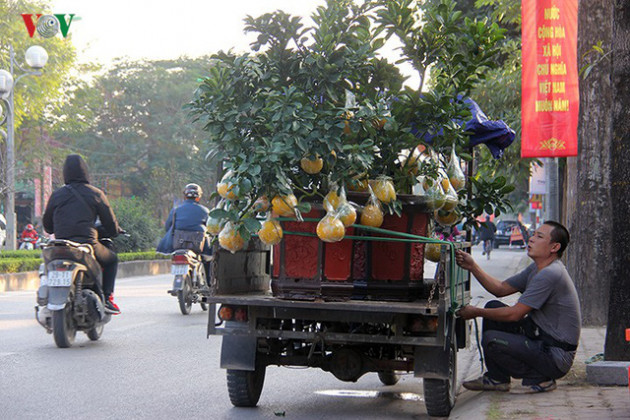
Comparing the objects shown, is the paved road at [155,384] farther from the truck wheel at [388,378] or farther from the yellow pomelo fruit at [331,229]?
the yellow pomelo fruit at [331,229]

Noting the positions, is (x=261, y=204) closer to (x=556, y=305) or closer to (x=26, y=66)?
Result: (x=556, y=305)

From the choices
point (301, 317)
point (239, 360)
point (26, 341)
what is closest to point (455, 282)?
point (301, 317)

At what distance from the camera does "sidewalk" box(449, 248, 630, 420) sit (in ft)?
21.0

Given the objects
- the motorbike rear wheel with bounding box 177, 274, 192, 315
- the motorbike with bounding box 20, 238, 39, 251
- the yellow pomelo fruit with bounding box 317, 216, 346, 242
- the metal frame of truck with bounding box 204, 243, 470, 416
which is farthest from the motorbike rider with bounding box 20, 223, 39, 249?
the yellow pomelo fruit with bounding box 317, 216, 346, 242

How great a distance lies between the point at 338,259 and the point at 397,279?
1.41ft

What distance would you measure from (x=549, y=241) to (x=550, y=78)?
577 centimetres

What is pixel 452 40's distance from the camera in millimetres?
7273

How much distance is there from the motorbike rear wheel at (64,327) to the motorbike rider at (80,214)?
485 mm

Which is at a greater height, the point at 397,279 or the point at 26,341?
the point at 397,279

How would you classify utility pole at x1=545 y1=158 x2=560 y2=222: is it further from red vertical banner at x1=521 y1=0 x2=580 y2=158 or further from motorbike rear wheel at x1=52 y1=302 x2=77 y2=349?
motorbike rear wheel at x1=52 y1=302 x2=77 y2=349

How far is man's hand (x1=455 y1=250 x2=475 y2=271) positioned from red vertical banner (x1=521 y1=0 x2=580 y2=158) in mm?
5915

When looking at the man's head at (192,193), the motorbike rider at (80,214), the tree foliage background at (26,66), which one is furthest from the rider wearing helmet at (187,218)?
the tree foliage background at (26,66)

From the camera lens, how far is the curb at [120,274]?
20906 millimetres

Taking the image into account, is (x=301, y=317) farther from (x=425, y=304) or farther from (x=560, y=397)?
(x=560, y=397)
